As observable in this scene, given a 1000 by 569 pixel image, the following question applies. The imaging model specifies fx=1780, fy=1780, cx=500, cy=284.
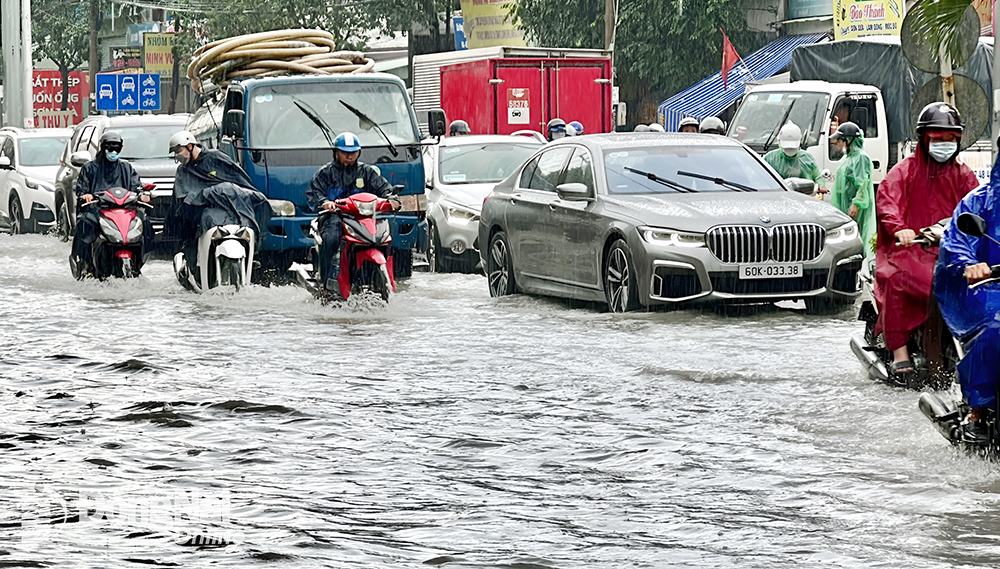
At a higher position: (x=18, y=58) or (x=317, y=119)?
(x=18, y=58)

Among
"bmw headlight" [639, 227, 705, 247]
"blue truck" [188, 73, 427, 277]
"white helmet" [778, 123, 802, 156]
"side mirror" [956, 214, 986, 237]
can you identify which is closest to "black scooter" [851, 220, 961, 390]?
"side mirror" [956, 214, 986, 237]

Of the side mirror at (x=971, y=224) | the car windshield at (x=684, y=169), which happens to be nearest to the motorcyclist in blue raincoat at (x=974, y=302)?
the side mirror at (x=971, y=224)

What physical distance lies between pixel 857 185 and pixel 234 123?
618 cm

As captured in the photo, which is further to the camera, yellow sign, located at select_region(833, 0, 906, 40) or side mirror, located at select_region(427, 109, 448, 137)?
yellow sign, located at select_region(833, 0, 906, 40)

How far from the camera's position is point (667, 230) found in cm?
1330

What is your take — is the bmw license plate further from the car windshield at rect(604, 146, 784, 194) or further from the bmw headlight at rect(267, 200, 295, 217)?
the bmw headlight at rect(267, 200, 295, 217)

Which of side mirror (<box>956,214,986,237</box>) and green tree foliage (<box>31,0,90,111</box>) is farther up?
green tree foliage (<box>31,0,90,111</box>)

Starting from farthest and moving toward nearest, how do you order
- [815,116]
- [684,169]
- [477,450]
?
[815,116], [684,169], [477,450]

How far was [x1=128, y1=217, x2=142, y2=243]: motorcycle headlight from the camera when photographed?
1656 centimetres

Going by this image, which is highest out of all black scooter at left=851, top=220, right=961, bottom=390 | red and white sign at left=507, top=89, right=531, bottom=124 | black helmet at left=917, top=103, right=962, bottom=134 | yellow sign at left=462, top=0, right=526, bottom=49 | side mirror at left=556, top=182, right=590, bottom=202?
yellow sign at left=462, top=0, right=526, bottom=49

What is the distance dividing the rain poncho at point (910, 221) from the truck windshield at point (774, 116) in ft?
40.9

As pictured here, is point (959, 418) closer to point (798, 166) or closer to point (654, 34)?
point (798, 166)

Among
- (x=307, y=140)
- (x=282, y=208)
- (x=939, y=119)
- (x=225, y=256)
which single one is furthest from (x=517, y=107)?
(x=939, y=119)

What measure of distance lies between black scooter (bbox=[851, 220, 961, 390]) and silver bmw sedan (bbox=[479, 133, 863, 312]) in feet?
10.6
